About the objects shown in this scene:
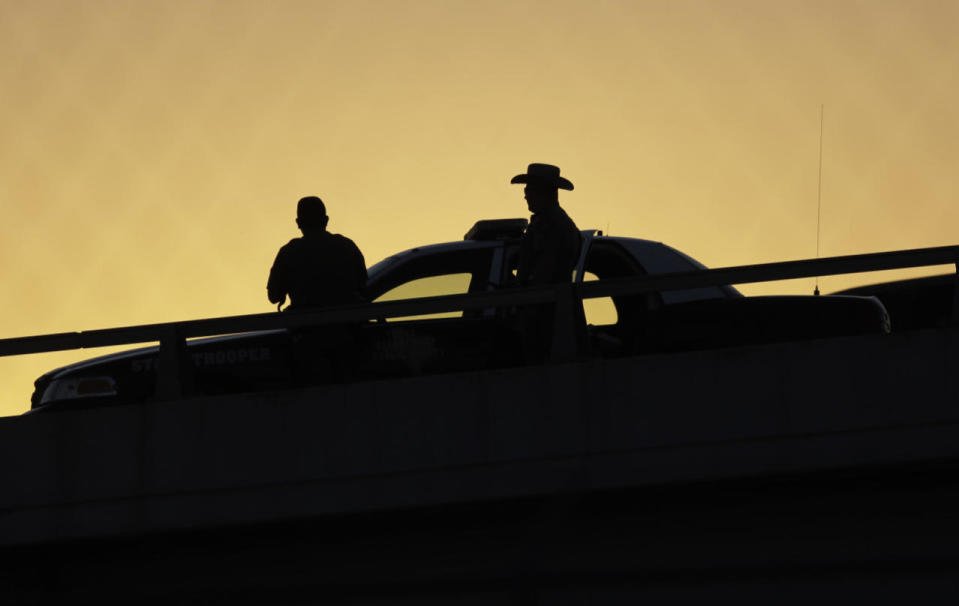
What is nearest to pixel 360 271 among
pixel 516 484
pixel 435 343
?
pixel 435 343

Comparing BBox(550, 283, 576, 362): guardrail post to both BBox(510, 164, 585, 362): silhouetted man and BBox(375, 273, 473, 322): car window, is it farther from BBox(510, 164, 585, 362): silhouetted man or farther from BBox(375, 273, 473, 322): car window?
BBox(375, 273, 473, 322): car window

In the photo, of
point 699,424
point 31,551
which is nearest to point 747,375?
point 699,424

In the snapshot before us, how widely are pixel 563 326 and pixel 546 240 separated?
84 centimetres

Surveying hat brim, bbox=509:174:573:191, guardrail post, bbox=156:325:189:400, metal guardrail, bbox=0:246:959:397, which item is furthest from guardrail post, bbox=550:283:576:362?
guardrail post, bbox=156:325:189:400

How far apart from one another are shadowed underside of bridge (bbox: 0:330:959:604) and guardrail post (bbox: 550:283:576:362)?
0.18 meters

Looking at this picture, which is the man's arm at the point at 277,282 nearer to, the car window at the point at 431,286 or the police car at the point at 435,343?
the police car at the point at 435,343

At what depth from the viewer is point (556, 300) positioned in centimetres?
845

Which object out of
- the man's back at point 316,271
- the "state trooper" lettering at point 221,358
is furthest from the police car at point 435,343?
the man's back at point 316,271

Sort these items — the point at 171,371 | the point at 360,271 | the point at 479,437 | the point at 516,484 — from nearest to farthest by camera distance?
the point at 516,484
the point at 479,437
the point at 171,371
the point at 360,271

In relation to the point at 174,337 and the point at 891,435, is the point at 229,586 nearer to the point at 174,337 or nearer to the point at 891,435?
the point at 174,337

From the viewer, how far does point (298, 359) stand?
359 inches

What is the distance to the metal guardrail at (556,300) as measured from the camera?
8438 mm

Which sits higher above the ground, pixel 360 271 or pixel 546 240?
pixel 546 240

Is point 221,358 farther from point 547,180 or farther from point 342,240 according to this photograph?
point 547,180
